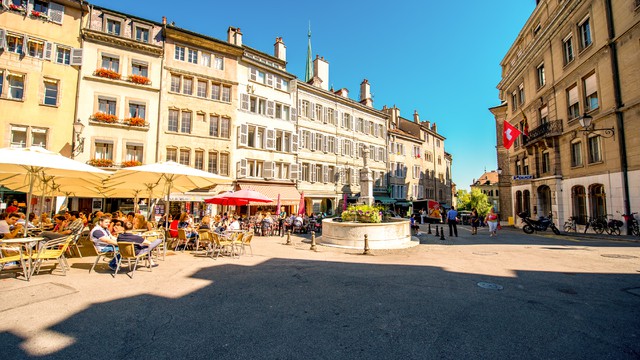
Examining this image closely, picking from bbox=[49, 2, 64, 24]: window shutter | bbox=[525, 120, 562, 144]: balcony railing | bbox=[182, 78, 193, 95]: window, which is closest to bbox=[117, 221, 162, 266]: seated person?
bbox=[182, 78, 193, 95]: window

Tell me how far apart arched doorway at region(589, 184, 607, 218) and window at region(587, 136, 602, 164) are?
1.53 metres

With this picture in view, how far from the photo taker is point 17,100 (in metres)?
17.3

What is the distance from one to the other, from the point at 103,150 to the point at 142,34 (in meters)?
8.81

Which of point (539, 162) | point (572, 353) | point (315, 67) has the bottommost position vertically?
point (572, 353)

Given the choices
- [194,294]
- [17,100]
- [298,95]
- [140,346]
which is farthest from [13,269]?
[298,95]

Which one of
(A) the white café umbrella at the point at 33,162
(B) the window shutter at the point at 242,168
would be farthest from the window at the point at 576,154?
(A) the white café umbrella at the point at 33,162

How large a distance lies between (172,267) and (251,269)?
199 centimetres

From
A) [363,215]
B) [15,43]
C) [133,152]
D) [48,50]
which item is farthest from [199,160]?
Answer: [363,215]

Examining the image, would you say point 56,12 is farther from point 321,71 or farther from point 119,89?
point 321,71

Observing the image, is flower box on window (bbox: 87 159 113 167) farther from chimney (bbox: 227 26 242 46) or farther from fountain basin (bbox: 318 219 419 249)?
fountain basin (bbox: 318 219 419 249)

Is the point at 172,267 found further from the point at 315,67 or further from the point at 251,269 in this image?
the point at 315,67

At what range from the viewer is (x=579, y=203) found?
1884 cm

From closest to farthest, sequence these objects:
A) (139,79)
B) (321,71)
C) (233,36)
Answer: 1. (139,79)
2. (233,36)
3. (321,71)

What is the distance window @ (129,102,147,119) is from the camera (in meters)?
20.7
